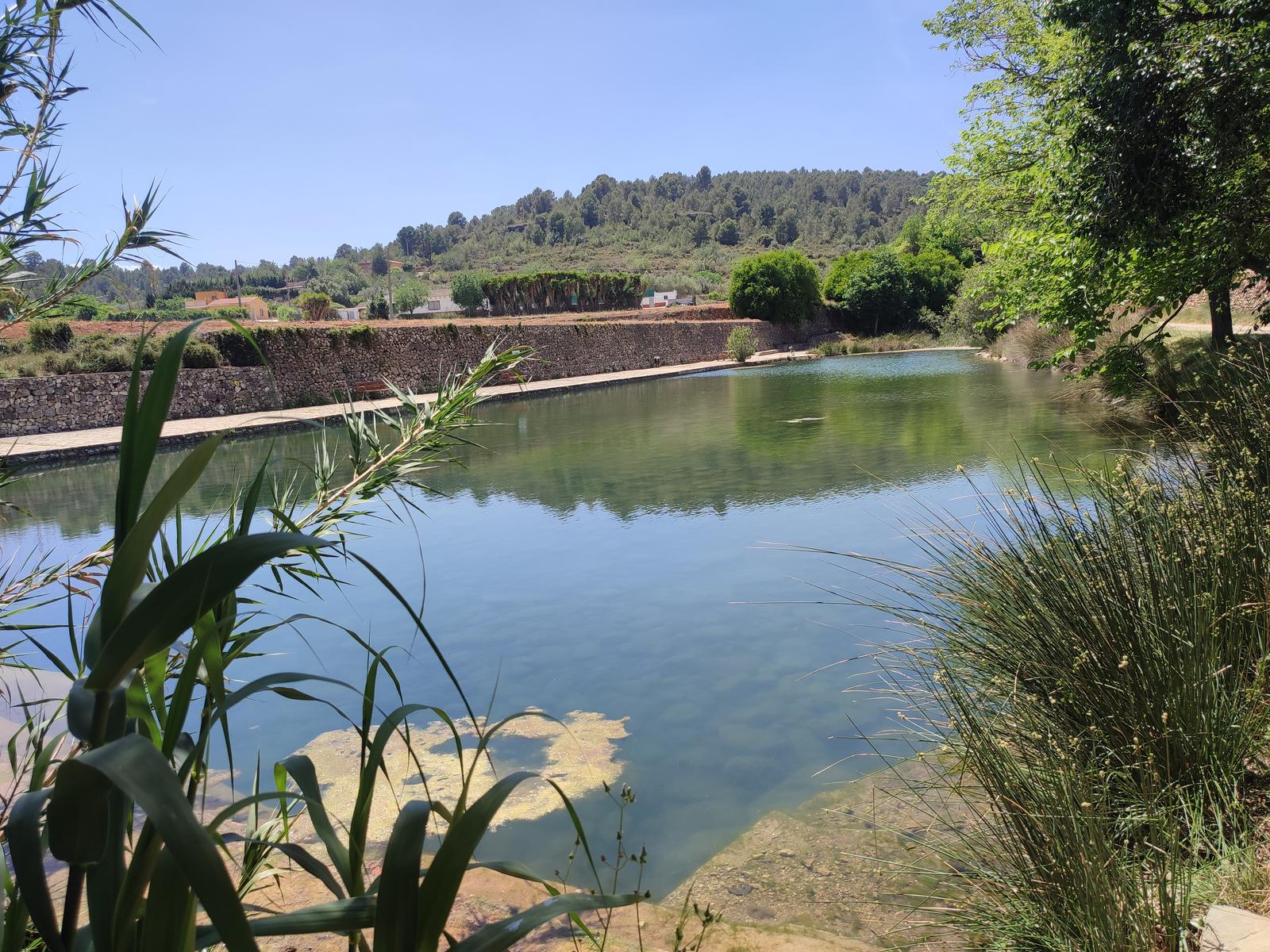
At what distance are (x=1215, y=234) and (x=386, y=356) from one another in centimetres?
1994

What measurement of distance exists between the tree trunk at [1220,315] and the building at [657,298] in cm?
4349

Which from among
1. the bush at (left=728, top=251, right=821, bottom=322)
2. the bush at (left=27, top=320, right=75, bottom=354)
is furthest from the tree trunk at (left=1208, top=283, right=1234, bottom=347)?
the bush at (left=728, top=251, right=821, bottom=322)

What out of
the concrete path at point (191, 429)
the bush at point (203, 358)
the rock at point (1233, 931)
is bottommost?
the rock at point (1233, 931)

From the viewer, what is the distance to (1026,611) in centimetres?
248

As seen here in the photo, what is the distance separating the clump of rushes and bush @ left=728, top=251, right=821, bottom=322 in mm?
38030

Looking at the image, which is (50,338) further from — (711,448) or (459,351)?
(711,448)

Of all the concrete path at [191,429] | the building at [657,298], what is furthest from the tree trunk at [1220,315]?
the building at [657,298]

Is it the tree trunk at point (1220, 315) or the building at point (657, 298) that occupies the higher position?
the building at point (657, 298)

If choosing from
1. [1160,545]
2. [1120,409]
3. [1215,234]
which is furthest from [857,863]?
[1120,409]

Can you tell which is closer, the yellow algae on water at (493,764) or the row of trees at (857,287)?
the yellow algae on water at (493,764)

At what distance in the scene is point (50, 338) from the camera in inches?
→ 774

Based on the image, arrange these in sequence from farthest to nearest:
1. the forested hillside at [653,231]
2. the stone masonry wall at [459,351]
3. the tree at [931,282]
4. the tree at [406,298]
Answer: the forested hillside at [653,231] < the tree at [406,298] < the tree at [931,282] < the stone masonry wall at [459,351]

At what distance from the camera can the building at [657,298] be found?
5491cm

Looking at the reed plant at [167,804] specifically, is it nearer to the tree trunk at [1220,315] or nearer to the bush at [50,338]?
the tree trunk at [1220,315]
